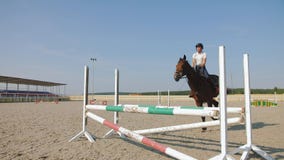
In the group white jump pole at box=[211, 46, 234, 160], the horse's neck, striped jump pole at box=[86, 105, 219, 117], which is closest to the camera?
white jump pole at box=[211, 46, 234, 160]

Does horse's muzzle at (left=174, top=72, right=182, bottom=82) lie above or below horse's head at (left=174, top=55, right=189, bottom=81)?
below

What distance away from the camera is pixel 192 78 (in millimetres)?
4992

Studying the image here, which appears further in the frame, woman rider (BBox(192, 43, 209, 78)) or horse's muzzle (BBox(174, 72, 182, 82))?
woman rider (BBox(192, 43, 209, 78))

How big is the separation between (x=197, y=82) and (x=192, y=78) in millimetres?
198

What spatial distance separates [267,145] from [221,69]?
2585mm

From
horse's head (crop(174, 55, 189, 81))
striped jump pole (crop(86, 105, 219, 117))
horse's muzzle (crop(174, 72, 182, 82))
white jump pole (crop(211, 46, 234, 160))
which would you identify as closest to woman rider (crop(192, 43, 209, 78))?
horse's head (crop(174, 55, 189, 81))

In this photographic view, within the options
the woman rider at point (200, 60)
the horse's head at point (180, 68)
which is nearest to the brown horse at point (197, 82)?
the horse's head at point (180, 68)

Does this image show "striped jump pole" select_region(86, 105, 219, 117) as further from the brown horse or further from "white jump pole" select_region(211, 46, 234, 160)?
the brown horse

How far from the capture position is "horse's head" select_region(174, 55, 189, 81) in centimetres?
454

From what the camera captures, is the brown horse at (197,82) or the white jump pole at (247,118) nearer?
the white jump pole at (247,118)

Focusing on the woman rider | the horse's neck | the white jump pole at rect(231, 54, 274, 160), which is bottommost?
the white jump pole at rect(231, 54, 274, 160)

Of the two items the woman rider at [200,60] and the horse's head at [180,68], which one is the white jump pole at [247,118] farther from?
the woman rider at [200,60]

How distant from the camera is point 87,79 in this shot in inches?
170

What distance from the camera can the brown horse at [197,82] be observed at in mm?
4645
